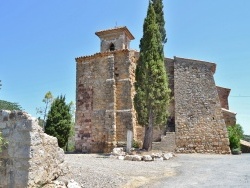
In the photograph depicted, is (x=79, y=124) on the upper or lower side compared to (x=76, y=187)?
upper

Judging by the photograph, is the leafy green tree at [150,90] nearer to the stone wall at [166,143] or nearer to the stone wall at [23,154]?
the stone wall at [166,143]

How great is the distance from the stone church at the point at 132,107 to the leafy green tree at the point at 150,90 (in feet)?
7.44

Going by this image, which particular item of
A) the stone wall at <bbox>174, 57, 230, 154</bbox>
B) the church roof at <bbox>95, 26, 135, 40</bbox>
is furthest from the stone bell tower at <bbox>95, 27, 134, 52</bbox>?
the stone wall at <bbox>174, 57, 230, 154</bbox>

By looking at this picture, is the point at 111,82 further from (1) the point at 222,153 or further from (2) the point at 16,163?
(2) the point at 16,163

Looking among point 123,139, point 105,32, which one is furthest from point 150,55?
point 105,32

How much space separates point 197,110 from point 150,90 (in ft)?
15.7

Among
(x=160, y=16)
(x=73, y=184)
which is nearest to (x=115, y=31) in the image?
(x=160, y=16)

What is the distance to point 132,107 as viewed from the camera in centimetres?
1798

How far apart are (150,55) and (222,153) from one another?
8.02 metres

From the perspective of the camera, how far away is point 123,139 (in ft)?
57.5

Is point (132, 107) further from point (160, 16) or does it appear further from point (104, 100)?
point (160, 16)

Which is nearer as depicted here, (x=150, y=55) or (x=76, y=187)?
(x=76, y=187)

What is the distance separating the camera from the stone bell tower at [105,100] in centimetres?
1783

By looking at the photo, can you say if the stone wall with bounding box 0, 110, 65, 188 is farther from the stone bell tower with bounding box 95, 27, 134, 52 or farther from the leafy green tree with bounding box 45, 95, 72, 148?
the stone bell tower with bounding box 95, 27, 134, 52
